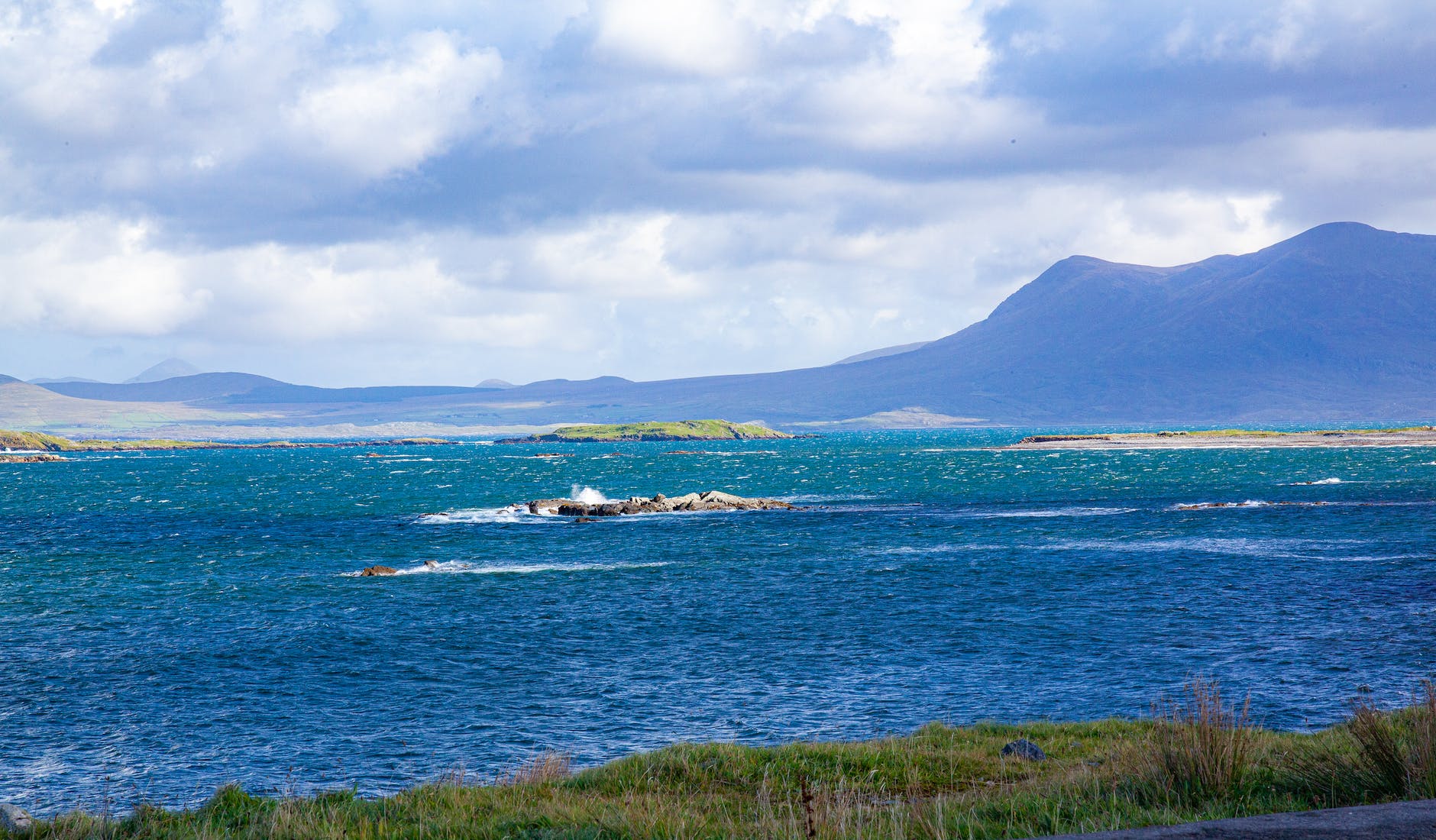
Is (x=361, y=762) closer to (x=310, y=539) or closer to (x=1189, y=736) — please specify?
(x=1189, y=736)

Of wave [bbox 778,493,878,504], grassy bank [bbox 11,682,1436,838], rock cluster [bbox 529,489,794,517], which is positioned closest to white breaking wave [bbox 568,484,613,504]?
rock cluster [bbox 529,489,794,517]

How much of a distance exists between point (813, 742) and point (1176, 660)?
15.0 meters

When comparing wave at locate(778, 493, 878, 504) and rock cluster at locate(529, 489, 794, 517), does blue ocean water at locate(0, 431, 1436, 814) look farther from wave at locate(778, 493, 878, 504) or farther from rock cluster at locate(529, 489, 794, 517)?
wave at locate(778, 493, 878, 504)

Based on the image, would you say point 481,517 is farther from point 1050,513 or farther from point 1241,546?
point 1241,546

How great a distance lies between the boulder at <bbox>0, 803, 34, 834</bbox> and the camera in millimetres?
16562

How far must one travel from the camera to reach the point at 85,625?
45.4 metres

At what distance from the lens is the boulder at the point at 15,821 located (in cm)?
1656

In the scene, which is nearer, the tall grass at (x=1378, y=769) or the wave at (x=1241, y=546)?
the tall grass at (x=1378, y=769)

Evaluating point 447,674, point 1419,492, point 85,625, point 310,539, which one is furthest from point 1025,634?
point 1419,492

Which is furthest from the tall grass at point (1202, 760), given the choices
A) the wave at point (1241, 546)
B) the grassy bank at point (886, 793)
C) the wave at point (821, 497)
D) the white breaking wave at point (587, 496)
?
the wave at point (821, 497)

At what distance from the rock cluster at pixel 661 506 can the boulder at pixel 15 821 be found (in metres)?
78.9

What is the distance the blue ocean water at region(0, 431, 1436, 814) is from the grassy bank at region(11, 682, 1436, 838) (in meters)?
5.65

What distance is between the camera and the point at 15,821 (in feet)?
55.3

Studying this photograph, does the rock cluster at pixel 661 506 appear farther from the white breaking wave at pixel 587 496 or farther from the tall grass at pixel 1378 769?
the tall grass at pixel 1378 769
